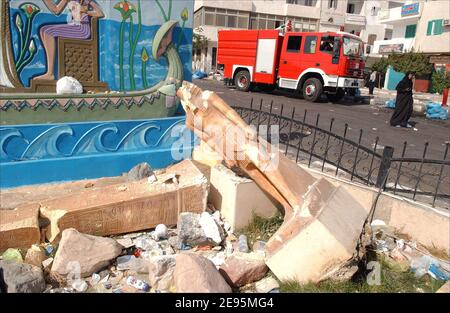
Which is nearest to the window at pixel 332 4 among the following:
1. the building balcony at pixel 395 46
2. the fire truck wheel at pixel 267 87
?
the building balcony at pixel 395 46

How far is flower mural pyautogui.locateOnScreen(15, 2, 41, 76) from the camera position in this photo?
4422mm

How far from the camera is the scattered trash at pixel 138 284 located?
8.87ft

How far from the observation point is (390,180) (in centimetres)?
Answer: 464

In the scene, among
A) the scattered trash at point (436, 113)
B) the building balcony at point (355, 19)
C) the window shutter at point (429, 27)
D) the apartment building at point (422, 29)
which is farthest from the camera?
the building balcony at point (355, 19)

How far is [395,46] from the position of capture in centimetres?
2752

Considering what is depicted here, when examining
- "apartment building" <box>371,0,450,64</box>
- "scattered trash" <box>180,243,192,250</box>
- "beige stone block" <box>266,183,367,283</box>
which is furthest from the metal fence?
"apartment building" <box>371,0,450,64</box>

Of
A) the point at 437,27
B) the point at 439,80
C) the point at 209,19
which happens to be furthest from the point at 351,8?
the point at 439,80

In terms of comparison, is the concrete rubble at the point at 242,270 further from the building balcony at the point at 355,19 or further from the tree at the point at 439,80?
the building balcony at the point at 355,19

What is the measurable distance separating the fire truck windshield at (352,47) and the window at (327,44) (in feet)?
1.36

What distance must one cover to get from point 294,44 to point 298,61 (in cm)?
70

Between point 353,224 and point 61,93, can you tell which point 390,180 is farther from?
point 61,93

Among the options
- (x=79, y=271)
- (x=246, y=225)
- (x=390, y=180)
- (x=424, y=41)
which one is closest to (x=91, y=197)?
(x=79, y=271)

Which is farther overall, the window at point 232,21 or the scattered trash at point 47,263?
the window at point 232,21

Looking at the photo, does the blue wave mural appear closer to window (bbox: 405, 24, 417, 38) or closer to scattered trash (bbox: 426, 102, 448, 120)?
scattered trash (bbox: 426, 102, 448, 120)
